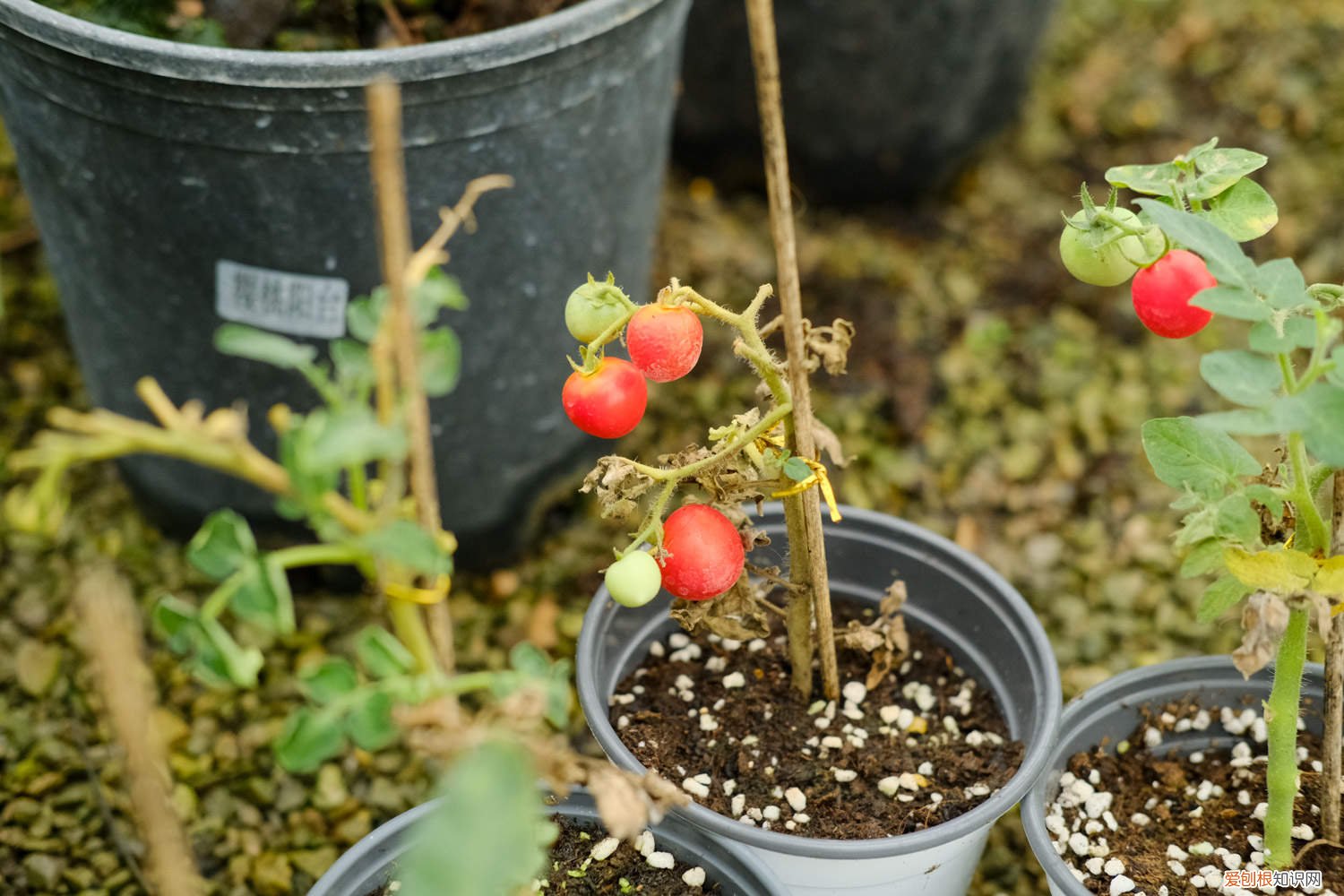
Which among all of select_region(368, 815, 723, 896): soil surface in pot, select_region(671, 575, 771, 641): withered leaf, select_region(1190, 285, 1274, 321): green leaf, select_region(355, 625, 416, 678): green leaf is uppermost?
select_region(1190, 285, 1274, 321): green leaf

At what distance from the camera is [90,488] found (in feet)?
7.36

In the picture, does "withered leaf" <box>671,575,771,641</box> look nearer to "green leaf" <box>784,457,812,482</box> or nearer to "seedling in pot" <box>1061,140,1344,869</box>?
"green leaf" <box>784,457,812,482</box>

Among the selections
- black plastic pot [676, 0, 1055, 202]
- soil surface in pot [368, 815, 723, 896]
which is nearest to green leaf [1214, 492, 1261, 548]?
soil surface in pot [368, 815, 723, 896]

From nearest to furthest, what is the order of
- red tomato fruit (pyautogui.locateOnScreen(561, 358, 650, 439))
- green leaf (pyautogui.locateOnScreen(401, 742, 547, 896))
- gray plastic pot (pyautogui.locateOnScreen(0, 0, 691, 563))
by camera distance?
green leaf (pyautogui.locateOnScreen(401, 742, 547, 896)) < red tomato fruit (pyautogui.locateOnScreen(561, 358, 650, 439)) < gray plastic pot (pyautogui.locateOnScreen(0, 0, 691, 563))

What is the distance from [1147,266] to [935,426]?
1276 millimetres

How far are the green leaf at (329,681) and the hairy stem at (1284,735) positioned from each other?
0.90 meters

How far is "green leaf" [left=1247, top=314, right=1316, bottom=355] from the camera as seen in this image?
1.04 metres

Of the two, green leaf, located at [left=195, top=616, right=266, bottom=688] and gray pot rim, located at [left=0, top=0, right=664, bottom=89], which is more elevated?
gray pot rim, located at [left=0, top=0, right=664, bottom=89]

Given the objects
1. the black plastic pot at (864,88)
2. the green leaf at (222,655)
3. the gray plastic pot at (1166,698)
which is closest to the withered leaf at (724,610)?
the gray plastic pot at (1166,698)

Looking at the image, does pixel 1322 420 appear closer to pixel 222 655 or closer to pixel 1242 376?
pixel 1242 376

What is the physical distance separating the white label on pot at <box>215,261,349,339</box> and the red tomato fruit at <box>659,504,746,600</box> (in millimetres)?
661

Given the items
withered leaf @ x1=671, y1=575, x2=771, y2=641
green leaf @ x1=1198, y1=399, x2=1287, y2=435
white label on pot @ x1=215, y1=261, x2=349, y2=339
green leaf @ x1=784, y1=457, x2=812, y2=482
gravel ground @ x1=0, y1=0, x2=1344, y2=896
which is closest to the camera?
green leaf @ x1=1198, y1=399, x2=1287, y2=435

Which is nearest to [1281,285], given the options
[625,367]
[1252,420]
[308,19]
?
[1252,420]

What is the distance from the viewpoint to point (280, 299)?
5.56ft
